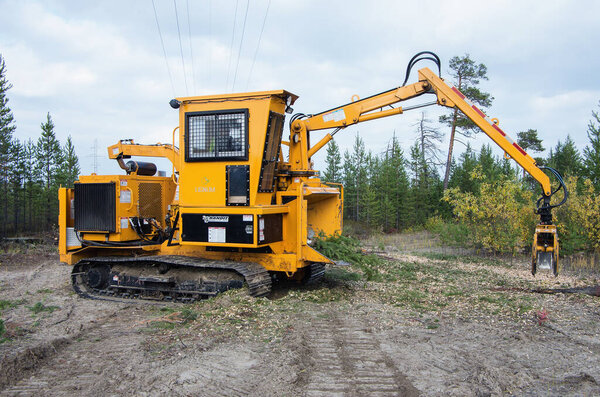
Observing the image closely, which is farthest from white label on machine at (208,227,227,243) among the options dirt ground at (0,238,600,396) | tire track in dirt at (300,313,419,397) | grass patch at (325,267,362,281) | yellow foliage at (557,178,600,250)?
yellow foliage at (557,178,600,250)

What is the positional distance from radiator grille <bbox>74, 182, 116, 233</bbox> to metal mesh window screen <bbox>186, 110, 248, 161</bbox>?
6.78 ft

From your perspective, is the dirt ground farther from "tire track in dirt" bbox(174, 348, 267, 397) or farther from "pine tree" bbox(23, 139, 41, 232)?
"pine tree" bbox(23, 139, 41, 232)

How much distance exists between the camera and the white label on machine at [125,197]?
8.79m

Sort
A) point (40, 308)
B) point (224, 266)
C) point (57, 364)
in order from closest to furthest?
point (57, 364) → point (224, 266) → point (40, 308)

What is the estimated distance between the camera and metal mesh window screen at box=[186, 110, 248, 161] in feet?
25.1

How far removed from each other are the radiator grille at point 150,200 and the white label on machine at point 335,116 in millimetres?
3878

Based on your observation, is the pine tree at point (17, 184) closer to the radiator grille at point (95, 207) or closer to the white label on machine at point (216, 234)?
the radiator grille at point (95, 207)

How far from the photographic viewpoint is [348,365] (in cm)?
462

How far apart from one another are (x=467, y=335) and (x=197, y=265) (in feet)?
14.0

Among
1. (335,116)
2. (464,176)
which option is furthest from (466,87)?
(335,116)

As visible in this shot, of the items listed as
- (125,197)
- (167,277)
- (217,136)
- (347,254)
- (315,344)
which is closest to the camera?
(315,344)

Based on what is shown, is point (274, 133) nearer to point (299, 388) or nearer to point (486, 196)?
point (299, 388)

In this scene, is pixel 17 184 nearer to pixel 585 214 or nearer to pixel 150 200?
pixel 150 200

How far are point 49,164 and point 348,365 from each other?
29.7 metres
